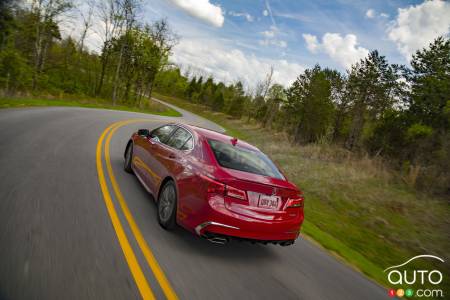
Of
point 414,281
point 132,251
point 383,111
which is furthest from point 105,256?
point 383,111

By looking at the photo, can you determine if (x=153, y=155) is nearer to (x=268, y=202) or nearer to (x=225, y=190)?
(x=225, y=190)

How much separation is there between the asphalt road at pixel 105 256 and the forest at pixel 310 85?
10925mm

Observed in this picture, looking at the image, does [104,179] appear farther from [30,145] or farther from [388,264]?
[388,264]

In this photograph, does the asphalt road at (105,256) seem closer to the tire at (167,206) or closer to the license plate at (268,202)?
the tire at (167,206)

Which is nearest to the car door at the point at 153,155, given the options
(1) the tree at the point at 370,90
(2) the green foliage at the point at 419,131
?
(2) the green foliage at the point at 419,131

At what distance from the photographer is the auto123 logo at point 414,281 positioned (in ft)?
16.9

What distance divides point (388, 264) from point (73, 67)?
146 ft

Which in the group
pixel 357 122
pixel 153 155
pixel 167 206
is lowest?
pixel 167 206

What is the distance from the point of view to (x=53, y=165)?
6621mm

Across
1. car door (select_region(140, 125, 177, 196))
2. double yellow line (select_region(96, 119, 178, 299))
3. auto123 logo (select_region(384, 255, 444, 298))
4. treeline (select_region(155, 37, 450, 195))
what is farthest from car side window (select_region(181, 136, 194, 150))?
treeline (select_region(155, 37, 450, 195))

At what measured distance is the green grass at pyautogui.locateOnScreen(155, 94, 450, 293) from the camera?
6.81m

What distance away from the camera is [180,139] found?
557 cm

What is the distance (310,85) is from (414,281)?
4061 cm

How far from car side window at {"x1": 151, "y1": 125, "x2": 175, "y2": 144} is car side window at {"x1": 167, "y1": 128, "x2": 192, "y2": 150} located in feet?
0.70
